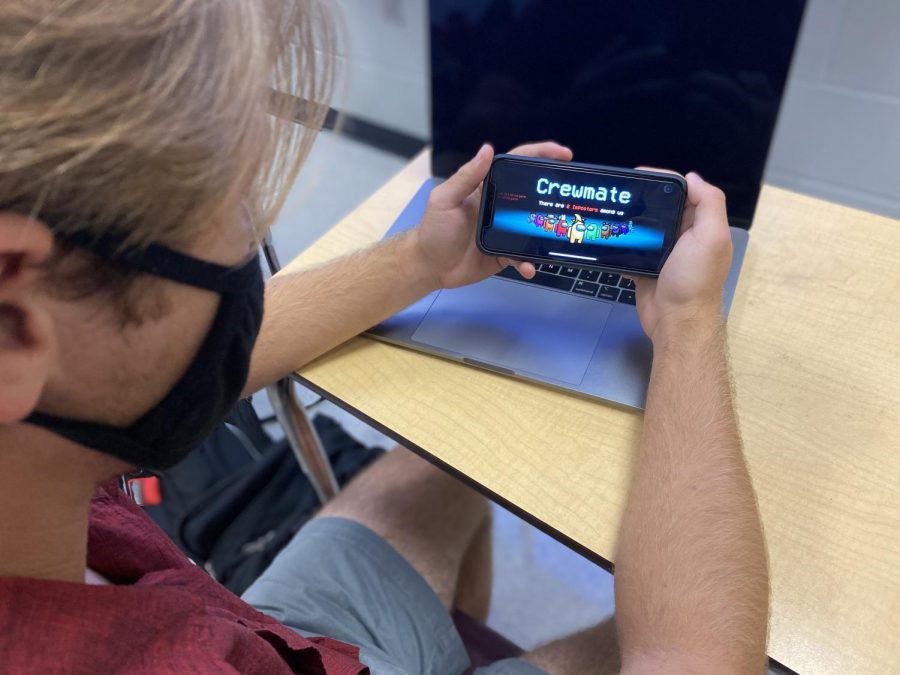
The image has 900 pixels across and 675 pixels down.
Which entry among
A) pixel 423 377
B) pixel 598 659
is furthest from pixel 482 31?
pixel 598 659

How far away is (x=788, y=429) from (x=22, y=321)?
638 millimetres

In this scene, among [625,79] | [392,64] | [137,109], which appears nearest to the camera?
[137,109]

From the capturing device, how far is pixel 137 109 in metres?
0.35

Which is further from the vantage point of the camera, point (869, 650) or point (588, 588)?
point (588, 588)

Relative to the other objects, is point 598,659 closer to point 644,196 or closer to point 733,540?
point 733,540

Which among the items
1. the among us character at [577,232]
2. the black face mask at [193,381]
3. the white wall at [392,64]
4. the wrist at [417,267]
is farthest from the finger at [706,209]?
the white wall at [392,64]

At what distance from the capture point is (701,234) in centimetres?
68

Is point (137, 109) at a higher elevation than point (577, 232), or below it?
higher

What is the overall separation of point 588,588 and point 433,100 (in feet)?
2.90

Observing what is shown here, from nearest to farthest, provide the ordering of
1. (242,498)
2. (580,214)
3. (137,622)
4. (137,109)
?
(137,109) < (137,622) < (580,214) < (242,498)

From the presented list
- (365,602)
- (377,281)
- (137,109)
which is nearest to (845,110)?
(377,281)

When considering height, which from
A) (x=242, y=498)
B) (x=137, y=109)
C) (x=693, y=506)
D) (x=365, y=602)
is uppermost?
(x=137, y=109)

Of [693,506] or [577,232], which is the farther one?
[577,232]

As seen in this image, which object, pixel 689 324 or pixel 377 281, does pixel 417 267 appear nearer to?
pixel 377 281
